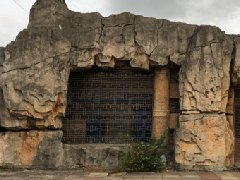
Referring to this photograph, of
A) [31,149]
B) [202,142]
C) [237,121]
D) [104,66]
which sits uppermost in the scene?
[104,66]

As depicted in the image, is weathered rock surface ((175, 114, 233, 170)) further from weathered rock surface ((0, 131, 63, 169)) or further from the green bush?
weathered rock surface ((0, 131, 63, 169))

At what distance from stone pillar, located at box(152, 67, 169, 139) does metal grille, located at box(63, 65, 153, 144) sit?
23cm

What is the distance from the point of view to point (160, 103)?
1234cm

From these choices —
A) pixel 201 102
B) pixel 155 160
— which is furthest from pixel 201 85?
pixel 155 160

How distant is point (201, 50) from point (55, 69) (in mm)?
3910

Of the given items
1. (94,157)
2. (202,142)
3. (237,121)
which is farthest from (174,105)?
(94,157)

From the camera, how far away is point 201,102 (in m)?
11.6

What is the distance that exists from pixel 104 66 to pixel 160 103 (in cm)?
185

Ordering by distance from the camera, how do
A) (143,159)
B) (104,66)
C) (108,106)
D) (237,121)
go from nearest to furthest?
(143,159), (104,66), (237,121), (108,106)

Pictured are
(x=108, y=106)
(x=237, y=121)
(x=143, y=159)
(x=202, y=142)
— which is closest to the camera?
(x=143, y=159)

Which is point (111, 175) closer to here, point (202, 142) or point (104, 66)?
point (202, 142)

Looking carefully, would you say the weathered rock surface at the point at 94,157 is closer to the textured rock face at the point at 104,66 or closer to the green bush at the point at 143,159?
the textured rock face at the point at 104,66

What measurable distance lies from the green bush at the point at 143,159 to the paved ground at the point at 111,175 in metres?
0.37

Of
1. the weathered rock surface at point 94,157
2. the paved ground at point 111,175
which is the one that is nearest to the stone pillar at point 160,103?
the weathered rock surface at point 94,157
